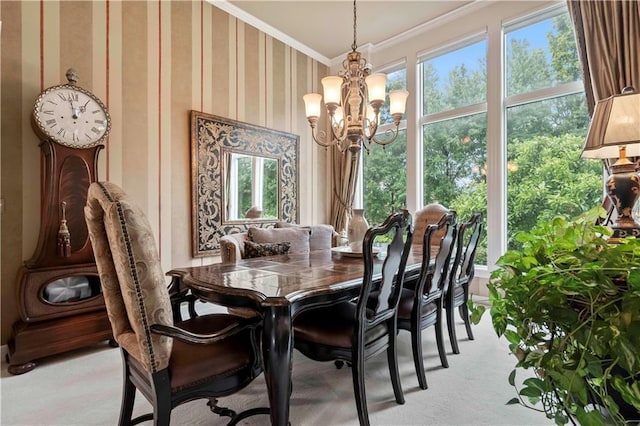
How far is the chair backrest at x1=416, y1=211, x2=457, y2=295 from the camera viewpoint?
1.88 metres

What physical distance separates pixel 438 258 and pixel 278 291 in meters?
1.17

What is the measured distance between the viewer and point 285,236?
323 centimetres

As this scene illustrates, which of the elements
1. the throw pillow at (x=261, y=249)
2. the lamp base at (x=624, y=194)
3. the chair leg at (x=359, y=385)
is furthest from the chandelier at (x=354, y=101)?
the chair leg at (x=359, y=385)

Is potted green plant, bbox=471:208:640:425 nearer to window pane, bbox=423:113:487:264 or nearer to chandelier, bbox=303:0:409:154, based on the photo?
chandelier, bbox=303:0:409:154

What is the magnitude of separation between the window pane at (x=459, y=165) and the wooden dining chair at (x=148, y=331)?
353cm

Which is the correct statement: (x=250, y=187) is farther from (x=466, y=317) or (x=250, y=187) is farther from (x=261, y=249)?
(x=466, y=317)

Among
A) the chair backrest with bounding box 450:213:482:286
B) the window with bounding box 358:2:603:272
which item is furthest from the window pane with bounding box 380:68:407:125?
the chair backrest with bounding box 450:213:482:286

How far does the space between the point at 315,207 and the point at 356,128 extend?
2587 mm

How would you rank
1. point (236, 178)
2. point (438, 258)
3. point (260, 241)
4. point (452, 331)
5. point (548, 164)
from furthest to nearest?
point (236, 178), point (548, 164), point (260, 241), point (452, 331), point (438, 258)

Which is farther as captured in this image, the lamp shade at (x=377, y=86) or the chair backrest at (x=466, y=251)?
the lamp shade at (x=377, y=86)

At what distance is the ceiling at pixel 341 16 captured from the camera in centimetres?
380

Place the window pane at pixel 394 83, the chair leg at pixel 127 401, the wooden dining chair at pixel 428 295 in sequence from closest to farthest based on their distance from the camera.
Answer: the chair leg at pixel 127 401 < the wooden dining chair at pixel 428 295 < the window pane at pixel 394 83

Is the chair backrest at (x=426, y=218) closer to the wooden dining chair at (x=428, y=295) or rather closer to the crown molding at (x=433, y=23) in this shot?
the wooden dining chair at (x=428, y=295)

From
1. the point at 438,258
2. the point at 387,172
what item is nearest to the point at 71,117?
the point at 438,258
